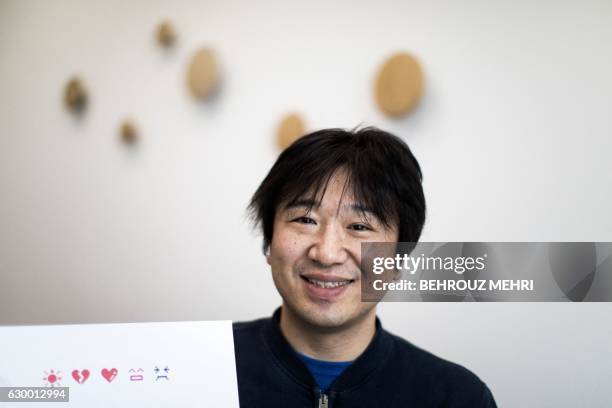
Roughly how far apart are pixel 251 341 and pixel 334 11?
1.06m

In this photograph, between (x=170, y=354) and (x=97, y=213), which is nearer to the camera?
(x=170, y=354)

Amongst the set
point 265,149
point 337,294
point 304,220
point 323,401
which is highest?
point 265,149

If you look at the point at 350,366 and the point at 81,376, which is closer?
the point at 81,376

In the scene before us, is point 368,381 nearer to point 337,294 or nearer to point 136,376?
point 337,294

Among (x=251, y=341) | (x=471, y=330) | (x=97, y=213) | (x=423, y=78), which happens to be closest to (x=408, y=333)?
(x=471, y=330)

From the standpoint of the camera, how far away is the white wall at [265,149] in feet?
5.81

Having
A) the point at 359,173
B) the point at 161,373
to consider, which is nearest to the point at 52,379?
the point at 161,373

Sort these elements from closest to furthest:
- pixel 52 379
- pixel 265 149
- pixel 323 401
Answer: pixel 52 379
pixel 323 401
pixel 265 149

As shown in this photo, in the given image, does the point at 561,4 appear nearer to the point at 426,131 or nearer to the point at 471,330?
the point at 426,131

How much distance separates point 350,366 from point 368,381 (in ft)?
0.20

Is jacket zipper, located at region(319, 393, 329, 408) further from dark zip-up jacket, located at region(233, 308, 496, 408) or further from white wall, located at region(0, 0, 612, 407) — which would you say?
white wall, located at region(0, 0, 612, 407)

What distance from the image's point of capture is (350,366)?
1.38m

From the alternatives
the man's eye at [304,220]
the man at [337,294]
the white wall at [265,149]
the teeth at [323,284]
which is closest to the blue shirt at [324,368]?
the man at [337,294]

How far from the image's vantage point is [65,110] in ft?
7.36
